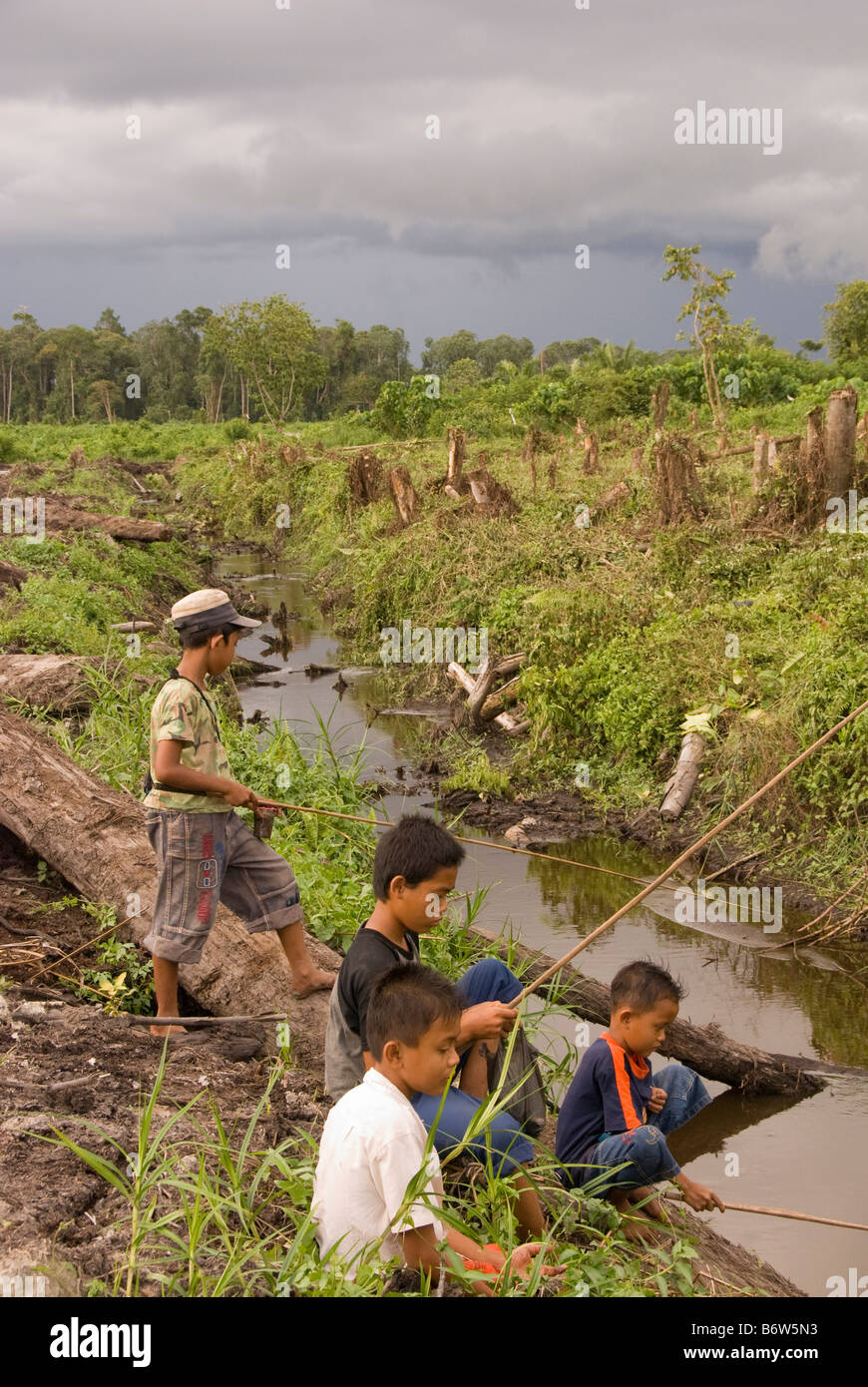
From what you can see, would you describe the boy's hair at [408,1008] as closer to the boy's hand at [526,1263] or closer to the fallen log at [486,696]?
the boy's hand at [526,1263]

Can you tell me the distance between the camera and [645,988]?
3.29m

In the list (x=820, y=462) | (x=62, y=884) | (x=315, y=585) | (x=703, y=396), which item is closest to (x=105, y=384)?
(x=703, y=396)

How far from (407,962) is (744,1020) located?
3368mm

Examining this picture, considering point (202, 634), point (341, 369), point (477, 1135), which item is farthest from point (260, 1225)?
point (341, 369)

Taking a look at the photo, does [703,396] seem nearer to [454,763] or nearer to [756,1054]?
[454,763]

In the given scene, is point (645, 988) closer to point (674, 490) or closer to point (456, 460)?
point (674, 490)

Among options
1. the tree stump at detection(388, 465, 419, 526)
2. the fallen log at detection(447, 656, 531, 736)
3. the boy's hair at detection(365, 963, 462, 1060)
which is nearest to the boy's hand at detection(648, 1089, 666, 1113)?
the boy's hair at detection(365, 963, 462, 1060)

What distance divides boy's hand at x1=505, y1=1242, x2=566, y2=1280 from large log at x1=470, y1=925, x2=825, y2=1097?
170cm

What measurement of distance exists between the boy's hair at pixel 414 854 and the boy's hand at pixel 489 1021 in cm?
36

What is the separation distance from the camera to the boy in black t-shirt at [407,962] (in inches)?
→ 119

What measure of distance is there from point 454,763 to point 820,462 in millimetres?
4483

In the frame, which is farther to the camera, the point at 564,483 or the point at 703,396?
the point at 703,396

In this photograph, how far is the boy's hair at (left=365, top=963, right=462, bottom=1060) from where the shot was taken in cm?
258
